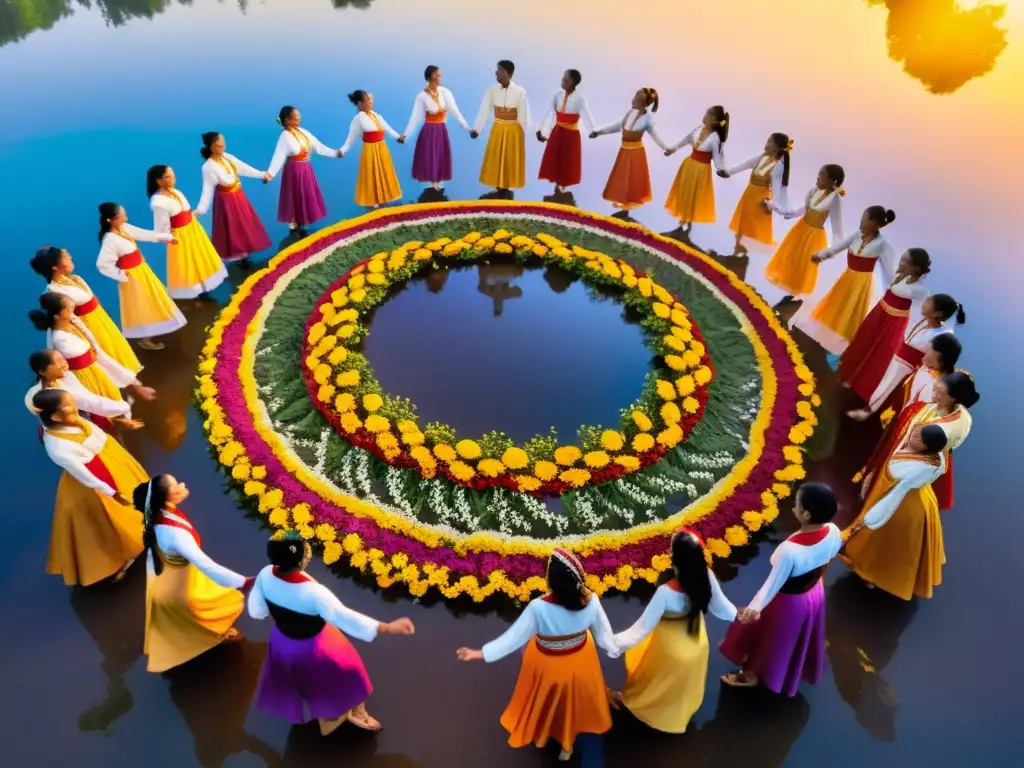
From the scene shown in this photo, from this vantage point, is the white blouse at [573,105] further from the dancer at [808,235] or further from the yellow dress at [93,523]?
the yellow dress at [93,523]

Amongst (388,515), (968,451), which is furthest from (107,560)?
(968,451)

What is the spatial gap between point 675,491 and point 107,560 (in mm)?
3760

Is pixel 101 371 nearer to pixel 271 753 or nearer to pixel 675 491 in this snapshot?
pixel 271 753

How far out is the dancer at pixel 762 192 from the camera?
7.02 m

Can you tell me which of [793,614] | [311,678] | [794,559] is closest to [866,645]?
[793,614]

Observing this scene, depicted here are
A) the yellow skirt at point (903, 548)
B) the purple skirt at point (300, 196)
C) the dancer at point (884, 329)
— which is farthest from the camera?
the purple skirt at point (300, 196)

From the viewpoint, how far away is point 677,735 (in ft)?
12.6

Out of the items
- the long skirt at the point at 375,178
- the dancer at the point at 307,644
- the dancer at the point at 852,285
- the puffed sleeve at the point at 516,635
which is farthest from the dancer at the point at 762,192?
the dancer at the point at 307,644

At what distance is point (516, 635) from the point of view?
321 cm

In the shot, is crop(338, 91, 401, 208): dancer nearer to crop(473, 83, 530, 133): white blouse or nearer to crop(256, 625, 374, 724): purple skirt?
crop(473, 83, 530, 133): white blouse

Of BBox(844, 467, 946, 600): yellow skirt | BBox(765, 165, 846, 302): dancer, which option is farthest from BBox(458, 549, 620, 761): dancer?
BBox(765, 165, 846, 302): dancer

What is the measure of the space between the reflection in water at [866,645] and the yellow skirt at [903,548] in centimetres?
11

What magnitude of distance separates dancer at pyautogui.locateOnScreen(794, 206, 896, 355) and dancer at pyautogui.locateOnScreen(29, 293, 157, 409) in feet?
19.0

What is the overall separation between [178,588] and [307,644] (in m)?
0.87
